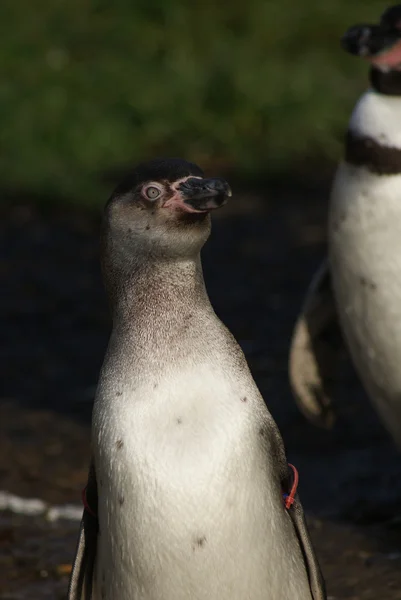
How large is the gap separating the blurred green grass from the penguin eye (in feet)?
21.8

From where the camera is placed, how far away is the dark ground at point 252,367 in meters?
4.37

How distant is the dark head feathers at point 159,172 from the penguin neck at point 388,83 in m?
1.82

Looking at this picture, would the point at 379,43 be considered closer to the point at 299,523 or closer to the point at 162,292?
the point at 162,292

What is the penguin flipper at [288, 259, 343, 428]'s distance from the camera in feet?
16.0

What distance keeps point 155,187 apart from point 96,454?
60cm

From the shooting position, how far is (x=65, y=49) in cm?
1183

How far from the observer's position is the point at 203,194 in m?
2.84

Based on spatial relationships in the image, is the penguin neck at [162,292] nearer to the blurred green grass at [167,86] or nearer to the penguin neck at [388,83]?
the penguin neck at [388,83]

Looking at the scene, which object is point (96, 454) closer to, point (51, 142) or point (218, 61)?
point (51, 142)

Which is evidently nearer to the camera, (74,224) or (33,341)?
(33,341)

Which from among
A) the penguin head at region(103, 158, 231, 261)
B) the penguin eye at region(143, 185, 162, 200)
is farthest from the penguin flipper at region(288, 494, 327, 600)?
the penguin eye at region(143, 185, 162, 200)

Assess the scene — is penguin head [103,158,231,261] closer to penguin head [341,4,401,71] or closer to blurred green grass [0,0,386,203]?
penguin head [341,4,401,71]

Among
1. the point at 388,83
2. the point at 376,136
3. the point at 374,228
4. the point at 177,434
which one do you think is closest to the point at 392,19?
the point at 388,83

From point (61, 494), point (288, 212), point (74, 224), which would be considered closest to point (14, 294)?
point (74, 224)
